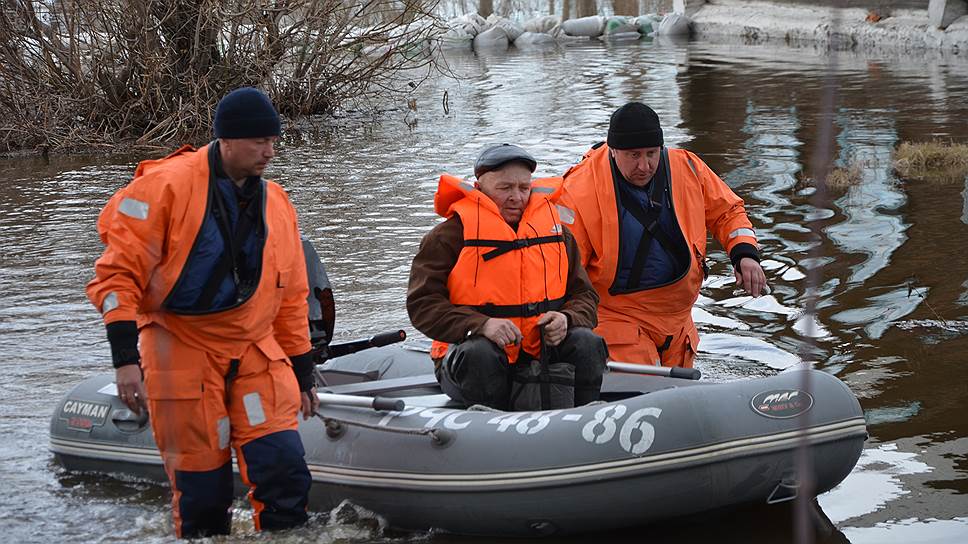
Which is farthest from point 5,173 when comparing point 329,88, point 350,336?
point 350,336

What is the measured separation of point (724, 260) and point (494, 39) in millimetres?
25187

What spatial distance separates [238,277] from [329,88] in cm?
1315

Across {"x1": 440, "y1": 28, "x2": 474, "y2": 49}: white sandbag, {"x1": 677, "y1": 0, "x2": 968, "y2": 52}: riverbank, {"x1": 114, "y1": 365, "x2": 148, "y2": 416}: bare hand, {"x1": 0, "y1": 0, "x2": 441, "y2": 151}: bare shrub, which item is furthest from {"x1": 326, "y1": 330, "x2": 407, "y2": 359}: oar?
{"x1": 440, "y1": 28, "x2": 474, "y2": 49}: white sandbag

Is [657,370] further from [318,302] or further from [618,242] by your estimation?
[318,302]

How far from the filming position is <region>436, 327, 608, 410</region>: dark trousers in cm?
470

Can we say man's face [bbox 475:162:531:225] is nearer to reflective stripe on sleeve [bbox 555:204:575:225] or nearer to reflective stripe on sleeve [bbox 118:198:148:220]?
reflective stripe on sleeve [bbox 555:204:575:225]

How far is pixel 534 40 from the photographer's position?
32969mm

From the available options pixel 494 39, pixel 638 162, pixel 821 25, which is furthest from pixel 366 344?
pixel 494 39

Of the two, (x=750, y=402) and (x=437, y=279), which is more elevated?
(x=437, y=279)

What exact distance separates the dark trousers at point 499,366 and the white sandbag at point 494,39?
28.9 meters

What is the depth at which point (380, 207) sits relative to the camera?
11.2 m

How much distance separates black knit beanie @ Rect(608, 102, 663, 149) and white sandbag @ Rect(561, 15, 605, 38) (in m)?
29.4

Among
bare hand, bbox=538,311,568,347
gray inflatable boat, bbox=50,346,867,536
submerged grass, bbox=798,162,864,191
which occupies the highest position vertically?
bare hand, bbox=538,311,568,347

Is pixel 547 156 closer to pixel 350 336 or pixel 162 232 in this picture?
pixel 350 336
